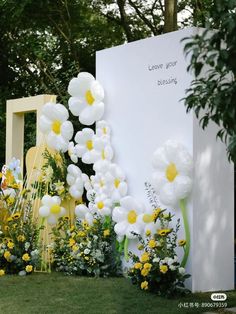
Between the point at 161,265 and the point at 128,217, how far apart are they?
1.02 metres

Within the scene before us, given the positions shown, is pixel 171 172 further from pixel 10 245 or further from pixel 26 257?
pixel 10 245

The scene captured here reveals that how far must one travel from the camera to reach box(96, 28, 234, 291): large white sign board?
617cm

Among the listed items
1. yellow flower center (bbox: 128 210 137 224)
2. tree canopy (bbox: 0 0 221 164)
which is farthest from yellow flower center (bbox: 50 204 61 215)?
tree canopy (bbox: 0 0 221 164)

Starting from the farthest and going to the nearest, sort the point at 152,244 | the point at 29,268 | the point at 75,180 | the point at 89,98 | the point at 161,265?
1. the point at 75,180
2. the point at 89,98
3. the point at 29,268
4. the point at 152,244
5. the point at 161,265

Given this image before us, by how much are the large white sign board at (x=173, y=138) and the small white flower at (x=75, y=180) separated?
654mm

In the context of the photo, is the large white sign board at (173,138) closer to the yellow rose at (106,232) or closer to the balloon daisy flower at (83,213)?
the yellow rose at (106,232)

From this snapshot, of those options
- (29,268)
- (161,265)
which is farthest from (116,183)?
(161,265)

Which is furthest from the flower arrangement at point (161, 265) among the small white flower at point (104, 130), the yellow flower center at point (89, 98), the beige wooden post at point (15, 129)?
the beige wooden post at point (15, 129)

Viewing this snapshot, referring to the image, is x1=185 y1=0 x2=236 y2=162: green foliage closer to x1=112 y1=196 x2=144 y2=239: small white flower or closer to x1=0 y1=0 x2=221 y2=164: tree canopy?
x1=112 y1=196 x2=144 y2=239: small white flower

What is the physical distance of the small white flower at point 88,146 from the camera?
7328mm

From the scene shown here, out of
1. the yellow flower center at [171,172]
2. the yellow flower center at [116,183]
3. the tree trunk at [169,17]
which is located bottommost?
the yellow flower center at [116,183]

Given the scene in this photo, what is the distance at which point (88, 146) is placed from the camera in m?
7.52

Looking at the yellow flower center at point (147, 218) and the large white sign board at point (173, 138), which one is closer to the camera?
the large white sign board at point (173, 138)

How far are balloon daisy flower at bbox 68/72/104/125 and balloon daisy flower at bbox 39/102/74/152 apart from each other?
0.72 feet
